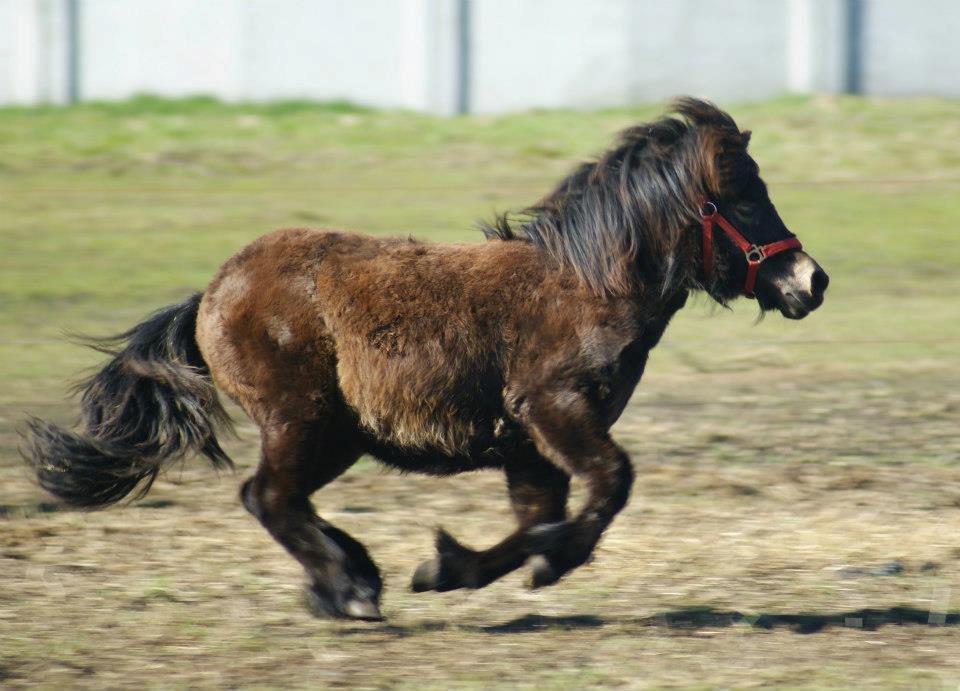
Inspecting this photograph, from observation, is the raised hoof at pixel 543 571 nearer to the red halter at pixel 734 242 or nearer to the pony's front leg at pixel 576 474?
the pony's front leg at pixel 576 474

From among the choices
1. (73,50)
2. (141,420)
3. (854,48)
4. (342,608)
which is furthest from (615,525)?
(73,50)

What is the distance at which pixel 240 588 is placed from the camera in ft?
18.3

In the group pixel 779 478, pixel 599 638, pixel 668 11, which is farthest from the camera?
pixel 668 11

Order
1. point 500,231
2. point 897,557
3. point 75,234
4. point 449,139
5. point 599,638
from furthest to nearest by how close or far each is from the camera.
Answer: point 449,139, point 75,234, point 897,557, point 500,231, point 599,638

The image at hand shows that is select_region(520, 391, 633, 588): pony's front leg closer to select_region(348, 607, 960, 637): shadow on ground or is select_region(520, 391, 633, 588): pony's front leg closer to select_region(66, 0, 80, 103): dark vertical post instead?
select_region(348, 607, 960, 637): shadow on ground

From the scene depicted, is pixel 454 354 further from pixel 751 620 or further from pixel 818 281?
pixel 751 620

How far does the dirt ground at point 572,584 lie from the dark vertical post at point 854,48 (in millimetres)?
13950

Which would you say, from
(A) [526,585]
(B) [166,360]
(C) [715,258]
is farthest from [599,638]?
(B) [166,360]

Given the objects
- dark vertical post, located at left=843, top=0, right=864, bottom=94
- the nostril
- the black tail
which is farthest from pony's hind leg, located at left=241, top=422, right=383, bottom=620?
dark vertical post, located at left=843, top=0, right=864, bottom=94

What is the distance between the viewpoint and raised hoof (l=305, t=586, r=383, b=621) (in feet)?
16.5

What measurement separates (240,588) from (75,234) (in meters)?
9.79

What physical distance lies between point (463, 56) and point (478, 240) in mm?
8008

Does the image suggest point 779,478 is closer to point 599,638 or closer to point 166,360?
point 599,638

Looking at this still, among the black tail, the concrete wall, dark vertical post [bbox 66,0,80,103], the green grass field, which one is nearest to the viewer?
the green grass field
